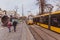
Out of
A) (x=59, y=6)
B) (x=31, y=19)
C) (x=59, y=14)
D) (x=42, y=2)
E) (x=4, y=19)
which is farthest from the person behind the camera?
(x=42, y=2)

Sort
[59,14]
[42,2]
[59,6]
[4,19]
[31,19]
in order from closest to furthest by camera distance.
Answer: [59,14] → [59,6] → [4,19] → [31,19] → [42,2]

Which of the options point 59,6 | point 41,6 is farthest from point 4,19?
point 41,6

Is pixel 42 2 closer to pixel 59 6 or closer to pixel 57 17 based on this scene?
pixel 59 6

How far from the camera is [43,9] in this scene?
91562mm

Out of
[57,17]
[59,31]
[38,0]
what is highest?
[38,0]

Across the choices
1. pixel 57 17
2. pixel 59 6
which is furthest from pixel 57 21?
pixel 59 6

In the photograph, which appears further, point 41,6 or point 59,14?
point 41,6

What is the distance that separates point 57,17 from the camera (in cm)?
3050

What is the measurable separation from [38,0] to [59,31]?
63.4 metres

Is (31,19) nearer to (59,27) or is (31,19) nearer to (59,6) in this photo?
(59,6)

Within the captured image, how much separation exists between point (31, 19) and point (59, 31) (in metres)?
53.2

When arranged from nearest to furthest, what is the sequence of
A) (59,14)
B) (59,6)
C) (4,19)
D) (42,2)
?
(59,14), (59,6), (4,19), (42,2)

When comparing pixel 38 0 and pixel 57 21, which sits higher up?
pixel 38 0

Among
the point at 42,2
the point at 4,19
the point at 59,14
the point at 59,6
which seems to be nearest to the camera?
the point at 59,14
